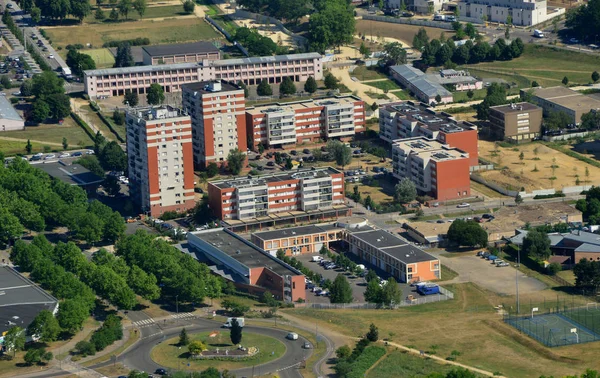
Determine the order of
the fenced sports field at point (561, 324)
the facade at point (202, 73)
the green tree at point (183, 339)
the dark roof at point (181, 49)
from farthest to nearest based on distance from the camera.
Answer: the dark roof at point (181, 49)
the facade at point (202, 73)
the fenced sports field at point (561, 324)
the green tree at point (183, 339)

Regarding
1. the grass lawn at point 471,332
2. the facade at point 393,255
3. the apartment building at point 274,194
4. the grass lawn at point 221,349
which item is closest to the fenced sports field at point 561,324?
the grass lawn at point 471,332

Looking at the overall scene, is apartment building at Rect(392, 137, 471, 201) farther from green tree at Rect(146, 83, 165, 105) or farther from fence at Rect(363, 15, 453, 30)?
fence at Rect(363, 15, 453, 30)

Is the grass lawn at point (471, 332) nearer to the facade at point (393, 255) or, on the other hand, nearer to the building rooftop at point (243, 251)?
the facade at point (393, 255)

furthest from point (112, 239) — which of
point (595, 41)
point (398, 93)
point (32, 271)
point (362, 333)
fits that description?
point (595, 41)

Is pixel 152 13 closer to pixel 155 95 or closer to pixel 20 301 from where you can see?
pixel 155 95

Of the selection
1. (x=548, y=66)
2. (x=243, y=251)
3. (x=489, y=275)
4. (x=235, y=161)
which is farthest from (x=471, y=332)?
(x=548, y=66)

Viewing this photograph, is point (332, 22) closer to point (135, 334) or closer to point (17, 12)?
point (17, 12)
